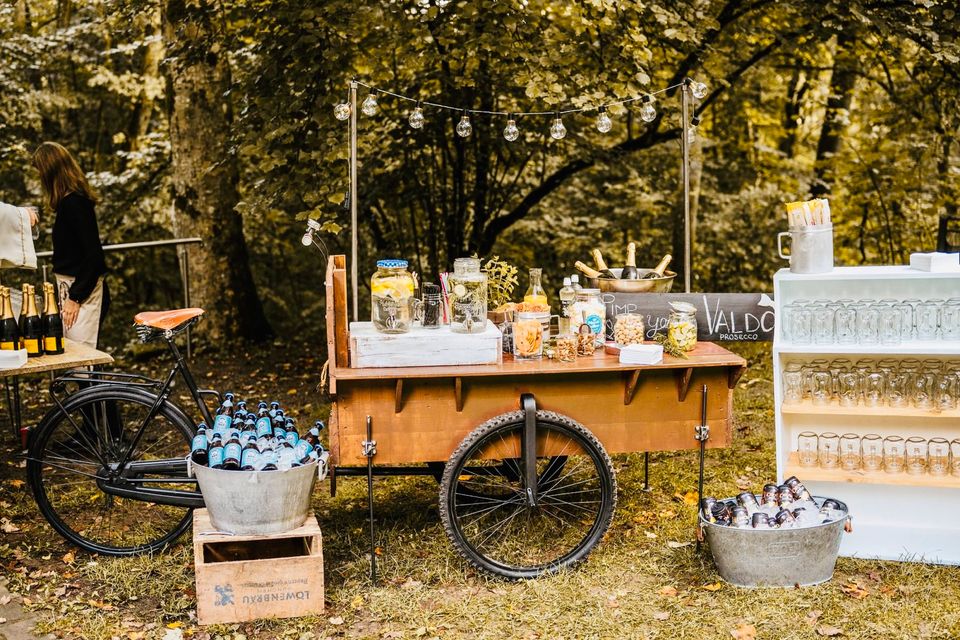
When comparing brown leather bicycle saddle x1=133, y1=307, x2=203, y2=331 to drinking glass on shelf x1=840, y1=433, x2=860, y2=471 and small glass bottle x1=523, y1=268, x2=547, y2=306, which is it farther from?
drinking glass on shelf x1=840, y1=433, x2=860, y2=471

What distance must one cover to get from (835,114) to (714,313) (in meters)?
8.71

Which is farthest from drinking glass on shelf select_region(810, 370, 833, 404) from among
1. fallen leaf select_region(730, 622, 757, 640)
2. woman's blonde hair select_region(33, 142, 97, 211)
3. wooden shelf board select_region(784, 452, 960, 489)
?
woman's blonde hair select_region(33, 142, 97, 211)

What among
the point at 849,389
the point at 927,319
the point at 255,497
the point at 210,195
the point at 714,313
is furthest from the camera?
the point at 210,195

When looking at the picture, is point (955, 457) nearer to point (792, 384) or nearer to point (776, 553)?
point (792, 384)

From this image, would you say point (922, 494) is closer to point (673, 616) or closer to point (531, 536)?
point (673, 616)

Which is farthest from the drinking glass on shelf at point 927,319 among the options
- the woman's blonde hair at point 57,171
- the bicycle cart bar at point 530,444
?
Answer: the woman's blonde hair at point 57,171

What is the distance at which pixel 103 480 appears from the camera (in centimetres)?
415

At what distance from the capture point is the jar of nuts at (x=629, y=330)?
419 centimetres

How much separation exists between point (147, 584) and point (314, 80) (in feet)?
12.4

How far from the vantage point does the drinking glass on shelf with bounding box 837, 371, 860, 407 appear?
411cm

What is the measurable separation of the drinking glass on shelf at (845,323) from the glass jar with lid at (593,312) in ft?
3.35

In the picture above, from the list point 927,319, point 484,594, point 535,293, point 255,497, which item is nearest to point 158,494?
point 255,497

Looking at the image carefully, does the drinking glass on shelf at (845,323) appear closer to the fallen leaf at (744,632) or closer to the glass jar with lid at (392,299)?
the fallen leaf at (744,632)

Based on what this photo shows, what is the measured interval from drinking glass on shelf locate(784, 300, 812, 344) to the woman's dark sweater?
11.9ft
